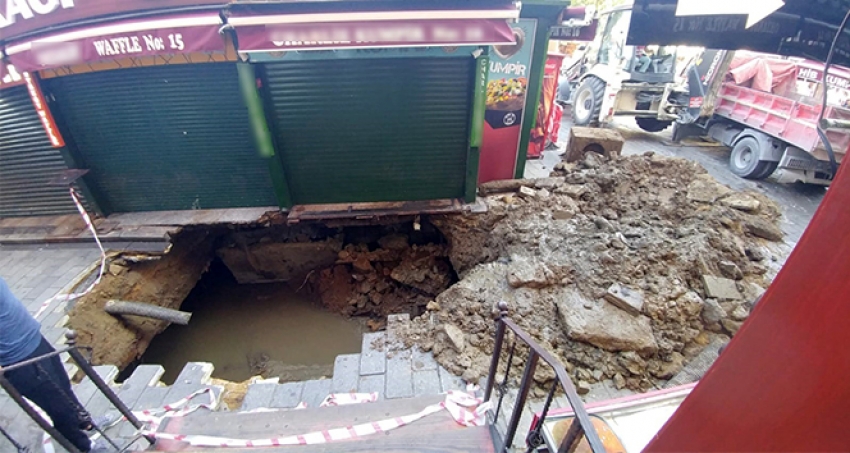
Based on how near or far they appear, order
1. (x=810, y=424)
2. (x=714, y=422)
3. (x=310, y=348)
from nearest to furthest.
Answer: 1. (x=810, y=424)
2. (x=714, y=422)
3. (x=310, y=348)

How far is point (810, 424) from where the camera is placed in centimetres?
94

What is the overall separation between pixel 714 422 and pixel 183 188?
7.68m

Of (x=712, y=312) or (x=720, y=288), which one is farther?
(x=720, y=288)

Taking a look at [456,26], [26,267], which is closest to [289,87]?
[456,26]

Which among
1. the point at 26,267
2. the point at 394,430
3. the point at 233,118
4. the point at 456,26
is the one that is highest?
the point at 456,26

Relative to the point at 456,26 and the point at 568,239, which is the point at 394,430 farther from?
the point at 456,26

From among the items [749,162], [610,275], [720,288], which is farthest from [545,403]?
[749,162]

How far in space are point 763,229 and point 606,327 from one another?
3510mm

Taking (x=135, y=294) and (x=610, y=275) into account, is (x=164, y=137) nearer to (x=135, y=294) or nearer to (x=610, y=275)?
(x=135, y=294)

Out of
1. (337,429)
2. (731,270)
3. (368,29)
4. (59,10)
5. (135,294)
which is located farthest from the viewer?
(135,294)

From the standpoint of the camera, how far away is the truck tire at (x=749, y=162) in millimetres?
7793

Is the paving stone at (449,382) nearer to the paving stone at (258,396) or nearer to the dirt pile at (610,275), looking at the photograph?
the dirt pile at (610,275)

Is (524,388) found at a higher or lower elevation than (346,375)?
higher

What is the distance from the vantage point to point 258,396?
3.76 meters
